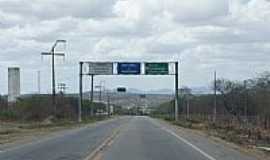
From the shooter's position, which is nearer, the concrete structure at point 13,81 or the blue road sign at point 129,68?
the concrete structure at point 13,81

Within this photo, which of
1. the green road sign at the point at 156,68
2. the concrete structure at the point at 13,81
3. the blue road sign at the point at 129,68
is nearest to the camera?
the concrete structure at the point at 13,81

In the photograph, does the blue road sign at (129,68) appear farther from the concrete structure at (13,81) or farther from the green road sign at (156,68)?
the concrete structure at (13,81)

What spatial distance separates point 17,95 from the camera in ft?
274

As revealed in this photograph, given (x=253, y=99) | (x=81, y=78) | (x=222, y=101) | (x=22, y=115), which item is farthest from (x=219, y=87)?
(x=22, y=115)

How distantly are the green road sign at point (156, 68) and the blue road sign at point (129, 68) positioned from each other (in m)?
1.18

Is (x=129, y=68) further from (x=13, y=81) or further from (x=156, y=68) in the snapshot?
(x=13, y=81)

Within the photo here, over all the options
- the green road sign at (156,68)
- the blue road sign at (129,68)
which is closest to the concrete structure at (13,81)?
the blue road sign at (129,68)

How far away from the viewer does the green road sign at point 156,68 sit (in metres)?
88.4

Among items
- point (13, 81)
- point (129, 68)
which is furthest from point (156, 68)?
point (13, 81)

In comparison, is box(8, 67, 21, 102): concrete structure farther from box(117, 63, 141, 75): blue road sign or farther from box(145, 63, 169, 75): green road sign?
box(145, 63, 169, 75): green road sign

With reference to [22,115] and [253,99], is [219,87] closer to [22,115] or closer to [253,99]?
[253,99]

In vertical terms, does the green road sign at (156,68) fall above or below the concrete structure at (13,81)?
above

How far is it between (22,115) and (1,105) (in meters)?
9.31

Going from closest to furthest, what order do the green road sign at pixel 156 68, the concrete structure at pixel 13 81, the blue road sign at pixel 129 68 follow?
the concrete structure at pixel 13 81
the green road sign at pixel 156 68
the blue road sign at pixel 129 68
